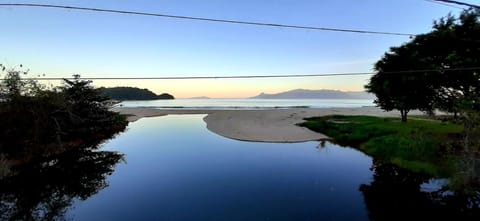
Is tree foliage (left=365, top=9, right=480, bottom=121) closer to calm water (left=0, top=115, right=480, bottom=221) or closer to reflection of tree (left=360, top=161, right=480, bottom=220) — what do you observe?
reflection of tree (left=360, top=161, right=480, bottom=220)

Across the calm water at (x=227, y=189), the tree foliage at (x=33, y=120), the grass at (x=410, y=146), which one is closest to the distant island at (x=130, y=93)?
the tree foliage at (x=33, y=120)

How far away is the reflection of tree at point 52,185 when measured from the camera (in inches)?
372

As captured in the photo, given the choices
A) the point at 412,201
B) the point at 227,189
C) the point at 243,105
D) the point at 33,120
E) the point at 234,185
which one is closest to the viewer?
the point at 412,201

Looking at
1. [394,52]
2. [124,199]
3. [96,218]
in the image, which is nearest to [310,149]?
[394,52]

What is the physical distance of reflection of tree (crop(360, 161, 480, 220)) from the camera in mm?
8695

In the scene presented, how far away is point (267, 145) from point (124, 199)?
11.6 metres

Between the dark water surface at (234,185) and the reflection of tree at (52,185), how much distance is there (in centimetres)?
58

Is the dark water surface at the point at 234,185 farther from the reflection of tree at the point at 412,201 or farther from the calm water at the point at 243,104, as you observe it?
the calm water at the point at 243,104

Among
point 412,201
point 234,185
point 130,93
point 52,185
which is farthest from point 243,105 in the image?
point 412,201

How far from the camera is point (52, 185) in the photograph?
39.5ft

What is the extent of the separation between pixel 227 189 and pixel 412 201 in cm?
622

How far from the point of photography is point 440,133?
17.4 m

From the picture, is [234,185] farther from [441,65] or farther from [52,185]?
[441,65]

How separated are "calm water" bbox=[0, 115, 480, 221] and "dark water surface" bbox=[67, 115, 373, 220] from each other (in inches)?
1.3
